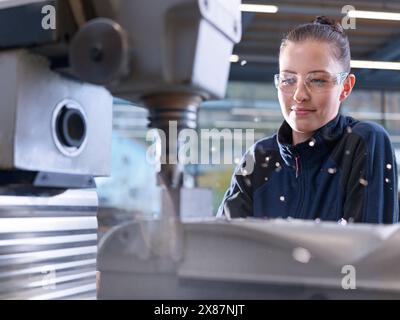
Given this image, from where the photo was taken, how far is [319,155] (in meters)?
0.58

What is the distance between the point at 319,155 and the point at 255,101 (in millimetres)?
170

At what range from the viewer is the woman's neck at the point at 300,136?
1.88 feet

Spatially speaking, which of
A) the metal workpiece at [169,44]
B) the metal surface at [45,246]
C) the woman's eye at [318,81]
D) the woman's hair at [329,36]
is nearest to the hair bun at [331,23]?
the woman's hair at [329,36]

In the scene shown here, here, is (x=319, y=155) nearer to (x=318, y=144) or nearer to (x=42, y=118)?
(x=318, y=144)

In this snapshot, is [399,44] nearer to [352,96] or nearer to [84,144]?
[352,96]

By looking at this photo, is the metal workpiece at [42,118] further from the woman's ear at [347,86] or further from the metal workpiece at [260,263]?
the woman's ear at [347,86]

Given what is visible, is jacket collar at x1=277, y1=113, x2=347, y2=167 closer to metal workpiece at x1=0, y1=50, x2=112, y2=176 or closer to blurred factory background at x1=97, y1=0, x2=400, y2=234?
blurred factory background at x1=97, y1=0, x2=400, y2=234

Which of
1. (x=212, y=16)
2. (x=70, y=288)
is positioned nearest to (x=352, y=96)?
(x=212, y=16)

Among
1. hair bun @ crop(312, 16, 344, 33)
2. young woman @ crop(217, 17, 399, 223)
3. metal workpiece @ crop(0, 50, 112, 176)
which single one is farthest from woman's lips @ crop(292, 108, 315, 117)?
metal workpiece @ crop(0, 50, 112, 176)

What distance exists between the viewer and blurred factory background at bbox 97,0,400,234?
1.70ft

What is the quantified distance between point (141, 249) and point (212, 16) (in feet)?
0.71

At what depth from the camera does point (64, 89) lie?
507 mm

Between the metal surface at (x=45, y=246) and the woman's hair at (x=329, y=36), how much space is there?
0.33 meters

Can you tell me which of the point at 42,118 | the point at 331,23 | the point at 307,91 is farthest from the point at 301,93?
the point at 42,118
